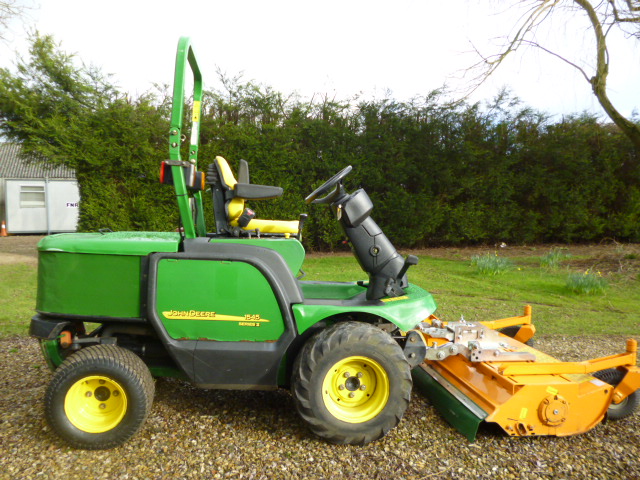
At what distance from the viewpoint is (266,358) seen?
8.84ft

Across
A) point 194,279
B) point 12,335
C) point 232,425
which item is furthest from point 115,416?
point 12,335

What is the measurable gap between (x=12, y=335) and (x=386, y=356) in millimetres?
4144

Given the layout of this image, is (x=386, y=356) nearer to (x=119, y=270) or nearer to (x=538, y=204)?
(x=119, y=270)

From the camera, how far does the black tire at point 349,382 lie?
2600 mm

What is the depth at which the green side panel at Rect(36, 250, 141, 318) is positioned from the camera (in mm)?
2664

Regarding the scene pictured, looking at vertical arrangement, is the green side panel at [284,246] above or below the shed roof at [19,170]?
below

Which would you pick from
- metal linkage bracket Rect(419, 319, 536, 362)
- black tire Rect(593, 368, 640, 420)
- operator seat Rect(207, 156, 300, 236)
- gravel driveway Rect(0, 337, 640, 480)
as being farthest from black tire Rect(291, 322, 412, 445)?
black tire Rect(593, 368, 640, 420)

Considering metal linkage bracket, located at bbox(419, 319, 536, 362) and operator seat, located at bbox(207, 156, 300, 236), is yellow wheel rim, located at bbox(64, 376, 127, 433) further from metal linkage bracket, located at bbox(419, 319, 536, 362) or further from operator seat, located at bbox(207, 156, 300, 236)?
metal linkage bracket, located at bbox(419, 319, 536, 362)

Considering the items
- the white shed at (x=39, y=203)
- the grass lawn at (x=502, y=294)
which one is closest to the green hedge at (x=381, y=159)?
the grass lawn at (x=502, y=294)

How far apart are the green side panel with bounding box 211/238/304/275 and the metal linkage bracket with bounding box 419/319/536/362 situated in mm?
1042

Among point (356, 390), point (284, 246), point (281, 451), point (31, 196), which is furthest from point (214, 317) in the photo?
point (31, 196)

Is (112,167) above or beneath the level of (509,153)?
beneath

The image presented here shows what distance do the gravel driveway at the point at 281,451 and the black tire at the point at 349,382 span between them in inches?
5.5

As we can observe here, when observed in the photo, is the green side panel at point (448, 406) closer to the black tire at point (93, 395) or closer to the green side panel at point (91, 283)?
the black tire at point (93, 395)
